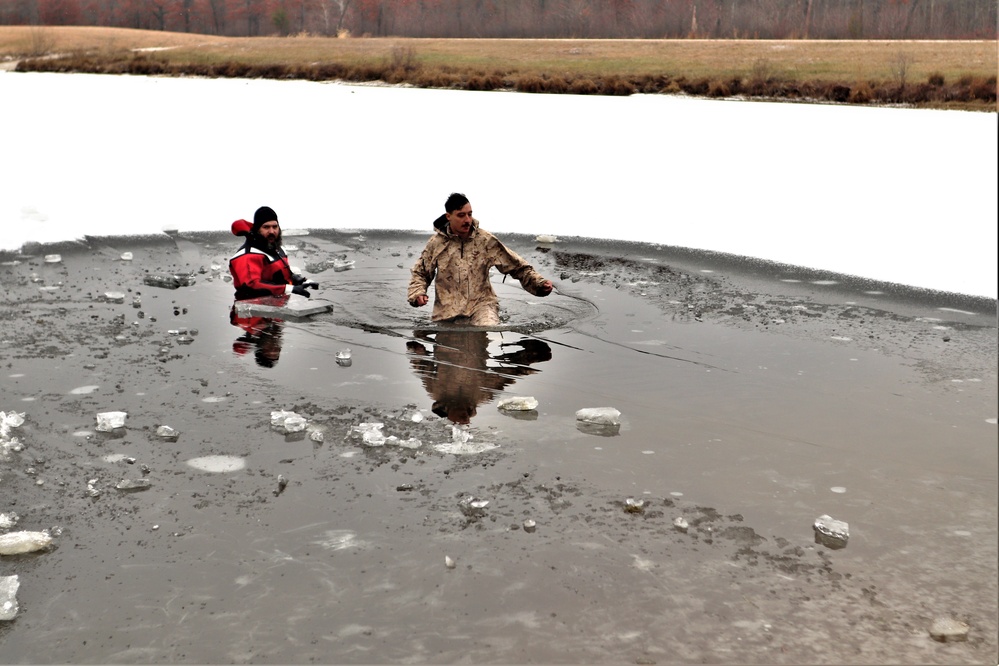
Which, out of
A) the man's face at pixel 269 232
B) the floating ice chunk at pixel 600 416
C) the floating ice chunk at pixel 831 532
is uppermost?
the man's face at pixel 269 232

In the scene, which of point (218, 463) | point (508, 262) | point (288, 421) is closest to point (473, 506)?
point (218, 463)

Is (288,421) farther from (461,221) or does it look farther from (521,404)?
(461,221)

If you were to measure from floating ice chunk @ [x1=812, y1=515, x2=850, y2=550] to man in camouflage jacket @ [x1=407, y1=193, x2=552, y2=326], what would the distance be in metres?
3.63

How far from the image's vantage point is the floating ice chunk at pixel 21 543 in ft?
14.8

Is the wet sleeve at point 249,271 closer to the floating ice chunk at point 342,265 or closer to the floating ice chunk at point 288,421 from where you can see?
the floating ice chunk at point 342,265

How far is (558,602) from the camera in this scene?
416 cm

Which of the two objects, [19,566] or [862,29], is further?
[862,29]

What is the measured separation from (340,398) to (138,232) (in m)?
7.25

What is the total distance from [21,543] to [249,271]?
15.3 ft

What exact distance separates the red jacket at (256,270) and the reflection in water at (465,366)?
150cm

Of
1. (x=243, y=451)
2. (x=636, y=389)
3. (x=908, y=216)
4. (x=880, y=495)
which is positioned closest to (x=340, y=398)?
(x=243, y=451)

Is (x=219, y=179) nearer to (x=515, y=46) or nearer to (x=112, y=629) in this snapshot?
(x=112, y=629)

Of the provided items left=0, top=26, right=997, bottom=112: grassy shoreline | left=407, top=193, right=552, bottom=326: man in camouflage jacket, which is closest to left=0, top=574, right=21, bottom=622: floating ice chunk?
left=407, top=193, right=552, bottom=326: man in camouflage jacket

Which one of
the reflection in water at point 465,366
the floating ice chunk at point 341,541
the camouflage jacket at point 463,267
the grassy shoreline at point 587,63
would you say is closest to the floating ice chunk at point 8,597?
the floating ice chunk at point 341,541
